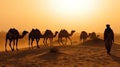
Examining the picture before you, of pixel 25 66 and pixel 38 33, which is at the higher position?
pixel 38 33

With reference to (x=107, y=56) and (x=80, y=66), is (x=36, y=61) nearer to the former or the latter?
(x=80, y=66)

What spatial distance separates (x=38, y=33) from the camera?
1328 inches

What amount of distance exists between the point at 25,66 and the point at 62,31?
794 inches

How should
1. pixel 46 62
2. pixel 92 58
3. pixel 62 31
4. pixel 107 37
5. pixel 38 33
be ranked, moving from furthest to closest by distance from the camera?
pixel 62 31, pixel 38 33, pixel 107 37, pixel 92 58, pixel 46 62

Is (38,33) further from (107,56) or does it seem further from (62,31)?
(107,56)

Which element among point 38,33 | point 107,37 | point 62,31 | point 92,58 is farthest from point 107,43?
point 62,31

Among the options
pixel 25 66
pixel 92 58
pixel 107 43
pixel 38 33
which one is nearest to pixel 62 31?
pixel 38 33

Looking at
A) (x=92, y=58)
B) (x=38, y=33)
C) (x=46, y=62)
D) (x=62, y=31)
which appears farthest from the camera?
(x=62, y=31)

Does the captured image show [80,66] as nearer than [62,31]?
Yes

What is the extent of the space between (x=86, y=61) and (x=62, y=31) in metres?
18.6

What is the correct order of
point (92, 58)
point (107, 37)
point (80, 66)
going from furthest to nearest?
point (107, 37) < point (92, 58) < point (80, 66)

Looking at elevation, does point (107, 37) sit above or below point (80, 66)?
above

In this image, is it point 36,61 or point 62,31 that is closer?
point 36,61

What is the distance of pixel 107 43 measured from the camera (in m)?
24.6
